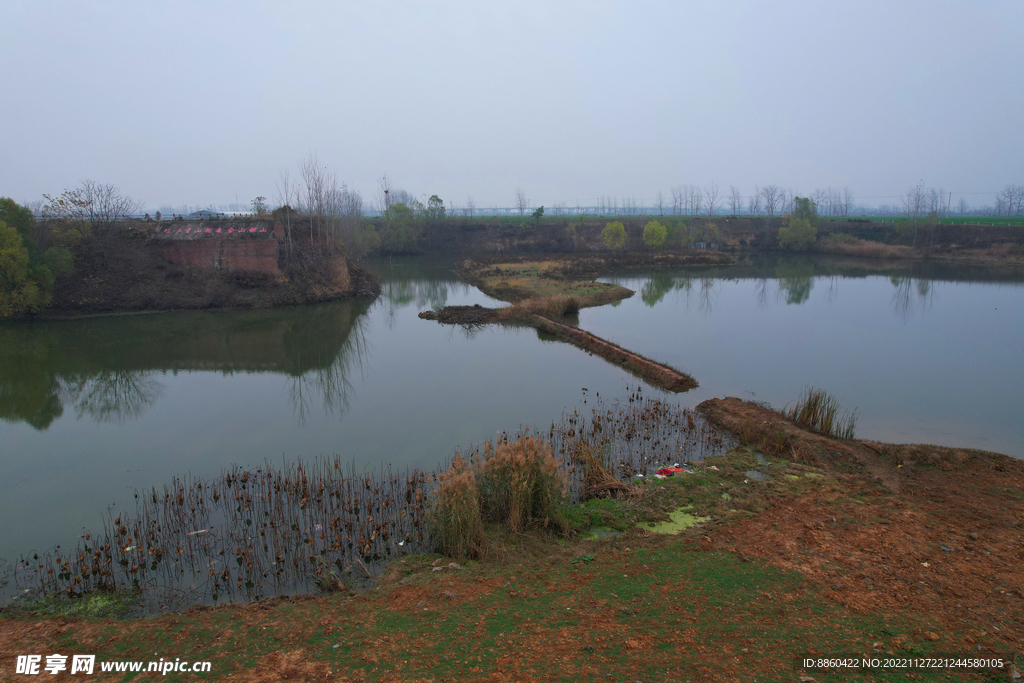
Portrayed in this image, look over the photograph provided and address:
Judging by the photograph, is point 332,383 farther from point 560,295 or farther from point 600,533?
point 560,295

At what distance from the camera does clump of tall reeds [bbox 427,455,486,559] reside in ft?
22.8

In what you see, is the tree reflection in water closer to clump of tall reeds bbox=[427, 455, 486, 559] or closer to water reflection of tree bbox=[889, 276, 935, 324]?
clump of tall reeds bbox=[427, 455, 486, 559]

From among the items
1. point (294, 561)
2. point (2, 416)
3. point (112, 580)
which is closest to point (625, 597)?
point (294, 561)

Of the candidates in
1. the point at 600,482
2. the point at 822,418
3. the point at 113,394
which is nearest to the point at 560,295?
the point at 822,418

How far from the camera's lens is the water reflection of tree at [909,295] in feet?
84.9

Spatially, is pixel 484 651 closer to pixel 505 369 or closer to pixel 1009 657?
pixel 1009 657

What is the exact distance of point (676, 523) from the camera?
755cm

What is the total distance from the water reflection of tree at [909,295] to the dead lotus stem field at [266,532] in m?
21.8

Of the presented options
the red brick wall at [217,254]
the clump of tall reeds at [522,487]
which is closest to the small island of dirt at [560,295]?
the clump of tall reeds at [522,487]

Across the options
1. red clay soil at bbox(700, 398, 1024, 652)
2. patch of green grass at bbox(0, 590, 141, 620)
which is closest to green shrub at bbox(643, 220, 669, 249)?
red clay soil at bbox(700, 398, 1024, 652)

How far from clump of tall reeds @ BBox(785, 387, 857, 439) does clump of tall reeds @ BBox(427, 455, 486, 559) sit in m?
8.03

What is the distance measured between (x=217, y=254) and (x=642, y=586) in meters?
30.2

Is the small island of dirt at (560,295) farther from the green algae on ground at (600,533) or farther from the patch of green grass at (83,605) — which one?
the patch of green grass at (83,605)

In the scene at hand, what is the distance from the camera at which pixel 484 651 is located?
15.4 ft
